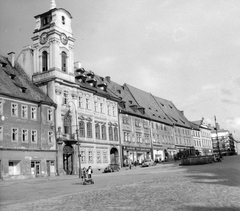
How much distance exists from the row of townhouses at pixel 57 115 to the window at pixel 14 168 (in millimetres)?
115

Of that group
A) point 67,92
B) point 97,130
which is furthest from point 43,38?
point 97,130

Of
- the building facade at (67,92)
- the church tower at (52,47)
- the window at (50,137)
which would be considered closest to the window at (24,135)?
the window at (50,137)

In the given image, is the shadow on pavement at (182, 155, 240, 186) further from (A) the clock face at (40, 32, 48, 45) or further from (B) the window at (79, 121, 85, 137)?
(A) the clock face at (40, 32, 48, 45)

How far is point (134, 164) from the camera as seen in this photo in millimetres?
61156

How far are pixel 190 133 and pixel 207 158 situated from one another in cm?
5210

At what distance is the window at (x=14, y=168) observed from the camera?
38.1m

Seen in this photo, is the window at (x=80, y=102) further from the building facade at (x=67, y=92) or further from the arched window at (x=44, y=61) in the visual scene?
the arched window at (x=44, y=61)

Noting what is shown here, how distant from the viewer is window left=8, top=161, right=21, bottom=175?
38.1 meters

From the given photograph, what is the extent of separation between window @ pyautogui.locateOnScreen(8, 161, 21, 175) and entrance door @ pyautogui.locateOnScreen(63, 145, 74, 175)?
27.7 ft

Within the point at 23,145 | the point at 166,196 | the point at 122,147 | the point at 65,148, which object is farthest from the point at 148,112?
the point at 166,196

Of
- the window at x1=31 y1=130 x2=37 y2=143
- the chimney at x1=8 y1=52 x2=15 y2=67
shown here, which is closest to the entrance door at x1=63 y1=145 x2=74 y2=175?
the window at x1=31 y1=130 x2=37 y2=143

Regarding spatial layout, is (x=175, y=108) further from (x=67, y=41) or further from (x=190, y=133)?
(x=67, y=41)

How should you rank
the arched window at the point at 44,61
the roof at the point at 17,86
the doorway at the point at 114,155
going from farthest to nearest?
the doorway at the point at 114,155 → the arched window at the point at 44,61 → the roof at the point at 17,86

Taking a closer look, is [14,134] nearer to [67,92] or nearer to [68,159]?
[68,159]
